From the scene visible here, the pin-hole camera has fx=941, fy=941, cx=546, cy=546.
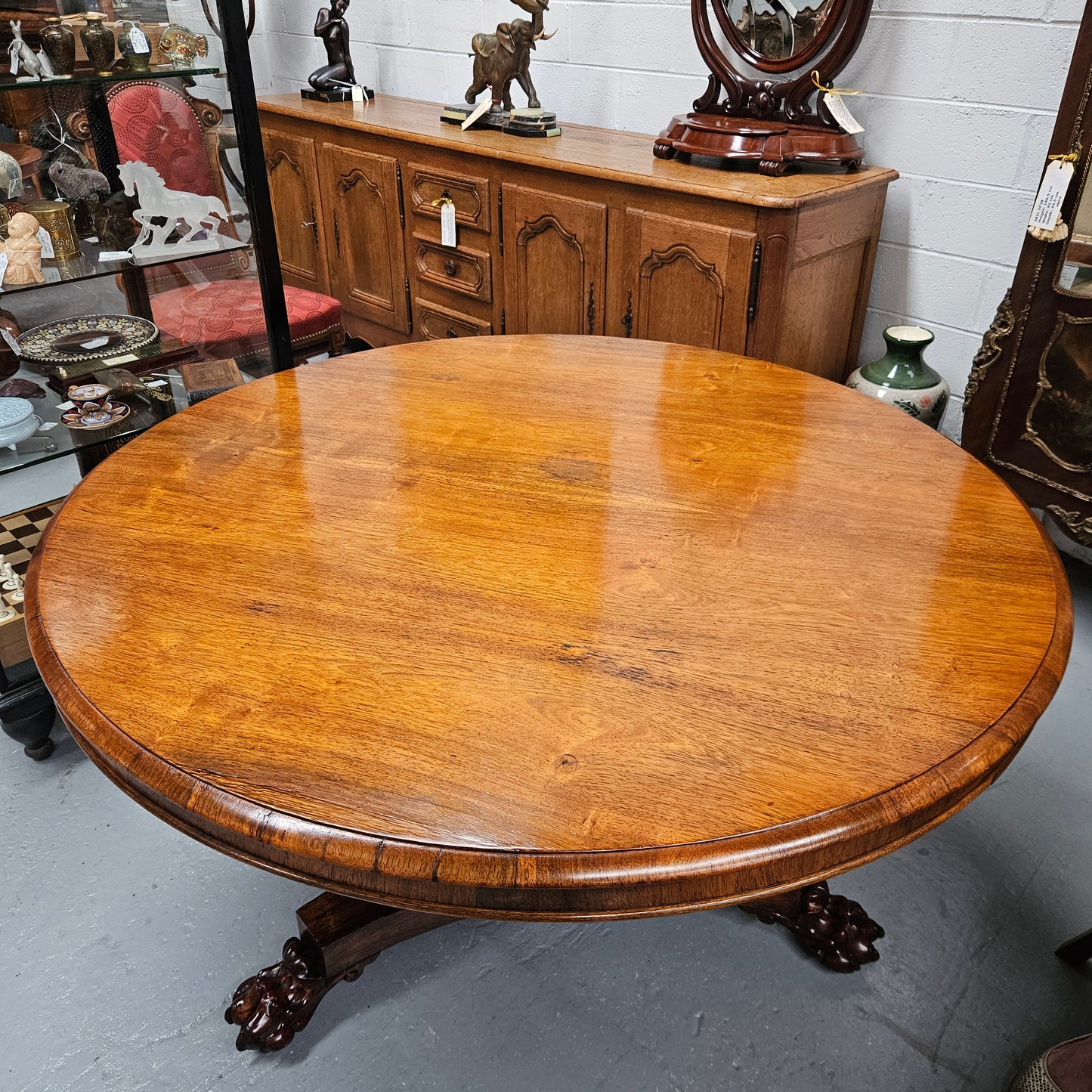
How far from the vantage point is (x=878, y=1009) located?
1.50 m

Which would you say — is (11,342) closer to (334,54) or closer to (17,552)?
(17,552)

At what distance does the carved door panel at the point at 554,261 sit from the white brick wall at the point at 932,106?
1.13 ft

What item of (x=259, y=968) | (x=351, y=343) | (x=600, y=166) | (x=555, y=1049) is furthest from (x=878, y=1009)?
(x=351, y=343)

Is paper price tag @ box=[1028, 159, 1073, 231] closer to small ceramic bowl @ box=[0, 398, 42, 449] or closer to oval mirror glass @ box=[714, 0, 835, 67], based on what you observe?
oval mirror glass @ box=[714, 0, 835, 67]

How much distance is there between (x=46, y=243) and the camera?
206 cm

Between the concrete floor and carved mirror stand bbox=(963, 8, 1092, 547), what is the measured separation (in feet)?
2.83

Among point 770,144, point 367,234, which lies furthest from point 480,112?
point 770,144

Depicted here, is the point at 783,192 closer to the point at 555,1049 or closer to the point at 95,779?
the point at 555,1049

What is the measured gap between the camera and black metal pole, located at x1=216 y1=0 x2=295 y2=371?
2.05 meters

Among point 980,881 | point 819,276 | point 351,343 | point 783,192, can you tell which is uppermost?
point 783,192

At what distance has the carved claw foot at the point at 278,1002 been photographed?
139 centimetres

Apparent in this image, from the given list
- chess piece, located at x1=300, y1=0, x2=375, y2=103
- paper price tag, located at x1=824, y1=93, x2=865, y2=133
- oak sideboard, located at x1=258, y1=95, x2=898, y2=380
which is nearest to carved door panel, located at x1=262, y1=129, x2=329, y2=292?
oak sideboard, located at x1=258, y1=95, x2=898, y2=380

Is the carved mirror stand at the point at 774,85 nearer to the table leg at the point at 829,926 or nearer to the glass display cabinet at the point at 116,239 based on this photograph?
the glass display cabinet at the point at 116,239

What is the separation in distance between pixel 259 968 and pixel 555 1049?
508 millimetres
